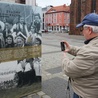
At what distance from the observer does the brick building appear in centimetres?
3259

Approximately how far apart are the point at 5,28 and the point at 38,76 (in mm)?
1436

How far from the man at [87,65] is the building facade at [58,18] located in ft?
212

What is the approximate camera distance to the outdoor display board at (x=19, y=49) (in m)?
3.51

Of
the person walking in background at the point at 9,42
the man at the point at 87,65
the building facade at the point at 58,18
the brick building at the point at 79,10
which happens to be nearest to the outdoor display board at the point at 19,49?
the person walking in background at the point at 9,42

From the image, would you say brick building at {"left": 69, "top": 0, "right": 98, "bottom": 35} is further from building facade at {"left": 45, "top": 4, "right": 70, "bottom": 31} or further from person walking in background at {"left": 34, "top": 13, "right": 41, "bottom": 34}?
building facade at {"left": 45, "top": 4, "right": 70, "bottom": 31}

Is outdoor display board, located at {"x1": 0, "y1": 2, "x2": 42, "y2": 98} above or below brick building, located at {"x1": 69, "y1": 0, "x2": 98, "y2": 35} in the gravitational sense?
below

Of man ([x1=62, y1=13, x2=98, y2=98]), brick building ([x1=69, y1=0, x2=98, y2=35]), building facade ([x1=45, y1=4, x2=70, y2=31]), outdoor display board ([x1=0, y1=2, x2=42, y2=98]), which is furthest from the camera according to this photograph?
building facade ([x1=45, y1=4, x2=70, y2=31])

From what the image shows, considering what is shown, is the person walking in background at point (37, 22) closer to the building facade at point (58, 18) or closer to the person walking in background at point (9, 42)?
the person walking in background at point (9, 42)

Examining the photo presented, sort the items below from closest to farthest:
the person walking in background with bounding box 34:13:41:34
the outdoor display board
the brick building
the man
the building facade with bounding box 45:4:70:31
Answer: the man < the outdoor display board < the person walking in background with bounding box 34:13:41:34 < the brick building < the building facade with bounding box 45:4:70:31

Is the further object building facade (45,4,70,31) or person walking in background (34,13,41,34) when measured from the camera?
building facade (45,4,70,31)

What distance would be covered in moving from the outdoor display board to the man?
1.76 meters

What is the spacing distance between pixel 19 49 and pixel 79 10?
33171 mm

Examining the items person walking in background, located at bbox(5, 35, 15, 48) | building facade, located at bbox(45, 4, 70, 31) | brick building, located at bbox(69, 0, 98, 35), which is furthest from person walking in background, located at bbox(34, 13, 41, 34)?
building facade, located at bbox(45, 4, 70, 31)

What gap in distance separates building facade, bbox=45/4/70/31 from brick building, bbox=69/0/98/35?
30230 mm
